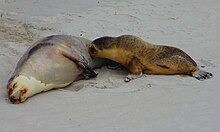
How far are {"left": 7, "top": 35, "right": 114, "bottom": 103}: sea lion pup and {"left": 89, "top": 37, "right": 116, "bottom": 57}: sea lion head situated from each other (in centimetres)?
10

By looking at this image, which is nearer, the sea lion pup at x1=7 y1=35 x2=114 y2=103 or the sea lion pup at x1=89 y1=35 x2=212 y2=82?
the sea lion pup at x1=7 y1=35 x2=114 y2=103

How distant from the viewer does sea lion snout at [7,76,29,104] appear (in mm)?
4406

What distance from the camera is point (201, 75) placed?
513 cm

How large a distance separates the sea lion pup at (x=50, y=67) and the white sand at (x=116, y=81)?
0.29ft

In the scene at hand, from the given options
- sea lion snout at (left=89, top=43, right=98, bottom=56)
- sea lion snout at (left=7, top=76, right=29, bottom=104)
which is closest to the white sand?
sea lion snout at (left=7, top=76, right=29, bottom=104)

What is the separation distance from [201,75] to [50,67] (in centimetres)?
156

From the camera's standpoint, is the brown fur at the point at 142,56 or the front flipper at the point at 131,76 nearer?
the front flipper at the point at 131,76

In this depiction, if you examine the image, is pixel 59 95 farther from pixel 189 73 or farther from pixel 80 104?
pixel 189 73

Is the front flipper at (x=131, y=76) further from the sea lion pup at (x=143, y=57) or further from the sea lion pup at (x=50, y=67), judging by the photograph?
the sea lion pup at (x=50, y=67)

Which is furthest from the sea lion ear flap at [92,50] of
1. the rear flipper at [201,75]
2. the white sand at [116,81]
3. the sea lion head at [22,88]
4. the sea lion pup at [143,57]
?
the rear flipper at [201,75]

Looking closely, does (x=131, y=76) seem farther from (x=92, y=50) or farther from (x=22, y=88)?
(x=22, y=88)

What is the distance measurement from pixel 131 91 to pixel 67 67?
2.38 ft

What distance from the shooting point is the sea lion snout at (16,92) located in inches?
173

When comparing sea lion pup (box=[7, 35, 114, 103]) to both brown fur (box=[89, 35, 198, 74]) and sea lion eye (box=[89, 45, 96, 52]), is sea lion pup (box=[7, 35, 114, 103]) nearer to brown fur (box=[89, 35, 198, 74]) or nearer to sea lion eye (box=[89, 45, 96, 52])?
sea lion eye (box=[89, 45, 96, 52])
